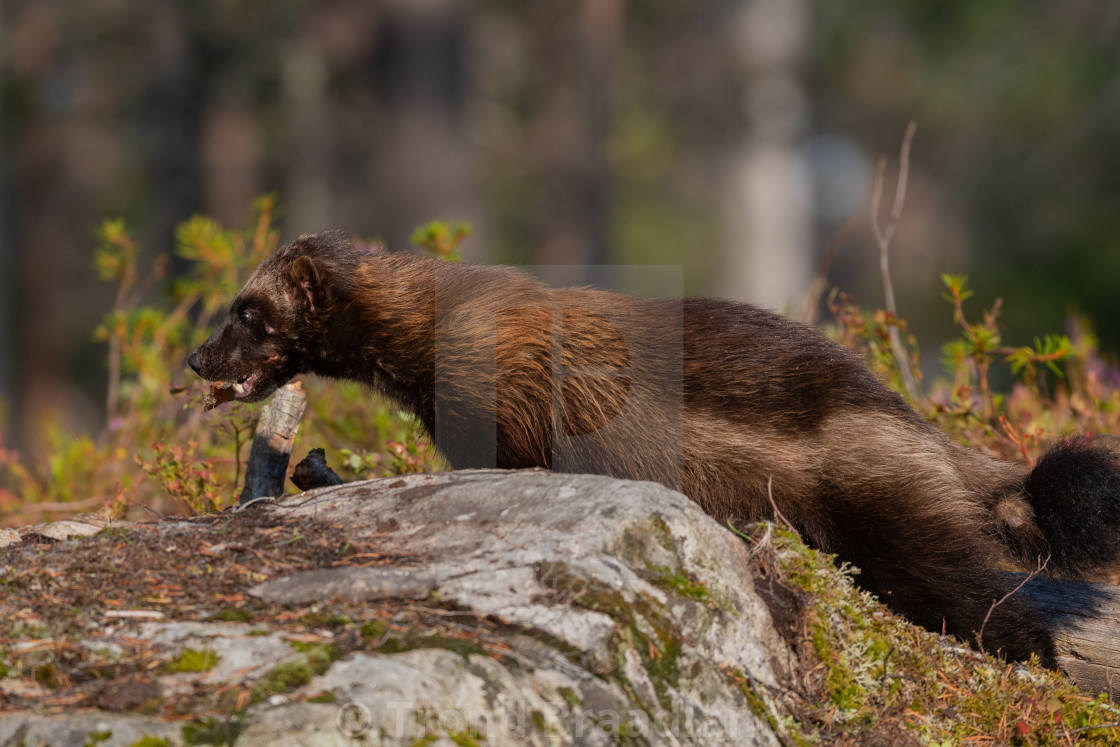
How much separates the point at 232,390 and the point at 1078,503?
3.39m

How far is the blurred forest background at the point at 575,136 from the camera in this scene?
55.2 feet

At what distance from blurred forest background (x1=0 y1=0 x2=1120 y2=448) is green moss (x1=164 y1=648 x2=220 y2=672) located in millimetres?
11507

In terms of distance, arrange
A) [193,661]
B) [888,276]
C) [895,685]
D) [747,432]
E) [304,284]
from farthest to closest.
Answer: [888,276]
[304,284]
[747,432]
[895,685]
[193,661]

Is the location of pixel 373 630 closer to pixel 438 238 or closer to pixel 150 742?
pixel 150 742

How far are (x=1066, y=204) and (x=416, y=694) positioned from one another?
68.5 ft

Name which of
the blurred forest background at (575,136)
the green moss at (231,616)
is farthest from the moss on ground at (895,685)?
the blurred forest background at (575,136)

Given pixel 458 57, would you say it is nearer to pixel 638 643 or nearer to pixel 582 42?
pixel 582 42

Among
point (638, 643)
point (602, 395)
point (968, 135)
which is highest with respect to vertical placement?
point (968, 135)

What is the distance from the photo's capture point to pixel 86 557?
9.70 ft

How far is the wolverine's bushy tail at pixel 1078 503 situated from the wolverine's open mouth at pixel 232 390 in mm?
3183

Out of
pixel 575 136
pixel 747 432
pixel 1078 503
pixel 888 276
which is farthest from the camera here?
pixel 575 136

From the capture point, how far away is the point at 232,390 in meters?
4.66

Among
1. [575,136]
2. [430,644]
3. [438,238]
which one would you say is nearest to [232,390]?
[438,238]

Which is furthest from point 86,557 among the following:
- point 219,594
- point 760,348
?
point 760,348
